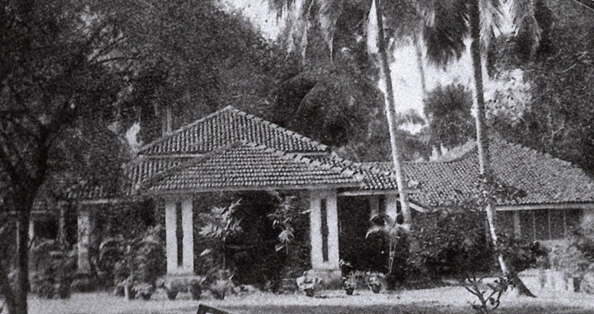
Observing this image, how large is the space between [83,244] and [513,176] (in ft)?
60.5

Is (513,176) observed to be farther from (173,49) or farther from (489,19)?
(173,49)

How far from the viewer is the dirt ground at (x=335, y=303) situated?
16.2 meters

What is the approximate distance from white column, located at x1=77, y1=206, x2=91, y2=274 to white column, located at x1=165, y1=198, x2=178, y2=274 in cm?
343

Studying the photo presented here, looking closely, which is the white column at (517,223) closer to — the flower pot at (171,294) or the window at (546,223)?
the window at (546,223)

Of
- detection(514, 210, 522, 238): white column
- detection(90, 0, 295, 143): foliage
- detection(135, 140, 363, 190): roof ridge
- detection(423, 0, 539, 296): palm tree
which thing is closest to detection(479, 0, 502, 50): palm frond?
detection(423, 0, 539, 296): palm tree

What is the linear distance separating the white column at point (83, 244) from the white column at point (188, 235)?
12.7 ft

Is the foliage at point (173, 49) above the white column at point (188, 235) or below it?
above

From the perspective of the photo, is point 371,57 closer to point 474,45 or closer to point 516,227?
point 516,227

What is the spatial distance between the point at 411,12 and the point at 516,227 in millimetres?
13529

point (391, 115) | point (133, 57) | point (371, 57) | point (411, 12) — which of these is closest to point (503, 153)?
point (371, 57)

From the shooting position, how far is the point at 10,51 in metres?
10.1

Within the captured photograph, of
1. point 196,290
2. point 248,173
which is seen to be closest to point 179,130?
point 248,173

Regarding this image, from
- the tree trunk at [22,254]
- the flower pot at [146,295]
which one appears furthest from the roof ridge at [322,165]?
the tree trunk at [22,254]

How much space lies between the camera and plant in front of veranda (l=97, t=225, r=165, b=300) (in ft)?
63.6
